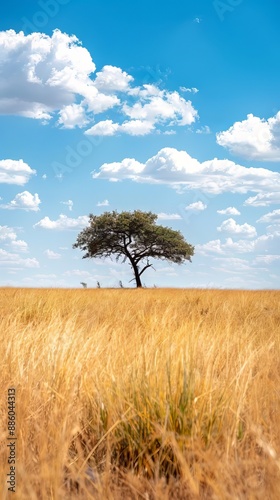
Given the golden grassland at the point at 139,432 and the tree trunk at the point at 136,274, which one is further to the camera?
the tree trunk at the point at 136,274

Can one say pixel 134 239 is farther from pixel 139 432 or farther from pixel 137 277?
pixel 139 432

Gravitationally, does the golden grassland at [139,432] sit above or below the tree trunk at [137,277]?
below

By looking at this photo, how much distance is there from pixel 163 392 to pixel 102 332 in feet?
8.35

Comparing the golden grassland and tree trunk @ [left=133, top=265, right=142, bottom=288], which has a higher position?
tree trunk @ [left=133, top=265, right=142, bottom=288]

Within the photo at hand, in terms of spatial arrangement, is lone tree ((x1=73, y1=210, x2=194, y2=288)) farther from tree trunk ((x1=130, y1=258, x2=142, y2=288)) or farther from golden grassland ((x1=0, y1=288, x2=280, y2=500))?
golden grassland ((x1=0, y1=288, x2=280, y2=500))

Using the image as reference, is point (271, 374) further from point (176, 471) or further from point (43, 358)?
point (176, 471)

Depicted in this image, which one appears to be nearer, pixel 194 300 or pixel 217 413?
pixel 217 413

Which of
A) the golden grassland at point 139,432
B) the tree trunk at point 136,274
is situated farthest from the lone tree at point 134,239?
the golden grassland at point 139,432

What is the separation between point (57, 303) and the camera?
39.2 feet

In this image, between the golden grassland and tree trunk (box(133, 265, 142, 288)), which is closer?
the golden grassland

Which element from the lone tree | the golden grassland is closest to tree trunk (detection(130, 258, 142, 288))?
the lone tree

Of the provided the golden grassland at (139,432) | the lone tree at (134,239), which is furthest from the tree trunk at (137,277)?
the golden grassland at (139,432)

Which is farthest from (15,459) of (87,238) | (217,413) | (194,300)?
(87,238)

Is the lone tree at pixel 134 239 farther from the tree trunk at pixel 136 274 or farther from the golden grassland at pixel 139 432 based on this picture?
the golden grassland at pixel 139 432
